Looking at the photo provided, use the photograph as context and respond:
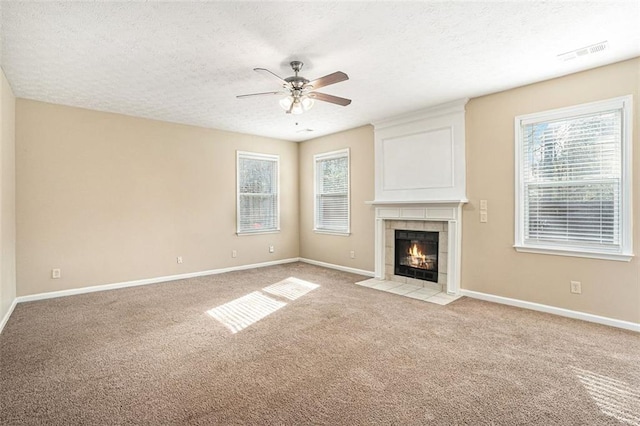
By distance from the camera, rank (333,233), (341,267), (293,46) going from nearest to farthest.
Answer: (293,46) < (341,267) < (333,233)

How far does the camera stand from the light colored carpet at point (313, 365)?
6.43 ft

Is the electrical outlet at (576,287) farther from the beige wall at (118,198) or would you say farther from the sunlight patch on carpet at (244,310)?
the beige wall at (118,198)

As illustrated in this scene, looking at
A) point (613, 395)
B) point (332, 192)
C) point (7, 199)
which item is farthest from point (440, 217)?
point (7, 199)

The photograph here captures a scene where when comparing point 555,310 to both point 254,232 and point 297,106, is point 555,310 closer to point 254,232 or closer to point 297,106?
point 297,106

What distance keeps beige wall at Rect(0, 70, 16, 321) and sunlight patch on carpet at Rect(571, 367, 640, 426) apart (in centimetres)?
525

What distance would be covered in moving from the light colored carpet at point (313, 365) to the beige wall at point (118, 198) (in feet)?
2.78

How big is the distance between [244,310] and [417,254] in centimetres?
277

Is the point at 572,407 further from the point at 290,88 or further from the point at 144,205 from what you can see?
the point at 144,205

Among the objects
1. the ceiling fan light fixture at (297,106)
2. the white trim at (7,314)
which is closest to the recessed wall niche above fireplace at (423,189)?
the ceiling fan light fixture at (297,106)

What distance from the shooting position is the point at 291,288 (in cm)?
487

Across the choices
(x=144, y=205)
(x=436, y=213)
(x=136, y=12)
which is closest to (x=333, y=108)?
(x=436, y=213)

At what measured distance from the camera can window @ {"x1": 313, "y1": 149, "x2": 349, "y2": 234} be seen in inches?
243

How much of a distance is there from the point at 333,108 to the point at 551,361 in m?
3.80

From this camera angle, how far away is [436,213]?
4.64 meters
